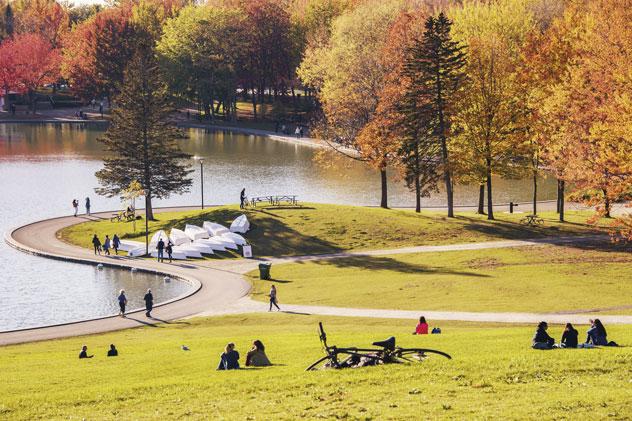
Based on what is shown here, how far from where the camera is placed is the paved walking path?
135 ft

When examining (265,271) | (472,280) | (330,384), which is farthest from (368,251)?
(330,384)

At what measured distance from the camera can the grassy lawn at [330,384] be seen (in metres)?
24.0

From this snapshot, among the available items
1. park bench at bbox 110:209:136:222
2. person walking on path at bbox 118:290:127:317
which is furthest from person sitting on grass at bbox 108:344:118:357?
park bench at bbox 110:209:136:222

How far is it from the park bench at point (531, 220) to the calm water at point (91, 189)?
1459 cm

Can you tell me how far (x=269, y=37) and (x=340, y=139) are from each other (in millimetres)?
70784

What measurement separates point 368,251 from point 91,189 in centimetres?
3960

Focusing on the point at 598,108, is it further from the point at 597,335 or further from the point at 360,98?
the point at 597,335

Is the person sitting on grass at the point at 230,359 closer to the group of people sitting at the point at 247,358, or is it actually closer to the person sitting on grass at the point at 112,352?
the group of people sitting at the point at 247,358

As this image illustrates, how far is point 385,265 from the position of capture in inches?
2184

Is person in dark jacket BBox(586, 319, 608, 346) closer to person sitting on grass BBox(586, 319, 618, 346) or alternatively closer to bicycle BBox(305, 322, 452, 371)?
person sitting on grass BBox(586, 319, 618, 346)

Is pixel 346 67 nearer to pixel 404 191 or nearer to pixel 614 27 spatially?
pixel 404 191

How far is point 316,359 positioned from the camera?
30.8m

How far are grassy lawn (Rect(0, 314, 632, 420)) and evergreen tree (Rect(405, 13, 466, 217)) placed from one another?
33880mm

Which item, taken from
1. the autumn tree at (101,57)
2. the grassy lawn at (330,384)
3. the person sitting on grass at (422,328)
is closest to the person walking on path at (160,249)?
the grassy lawn at (330,384)
